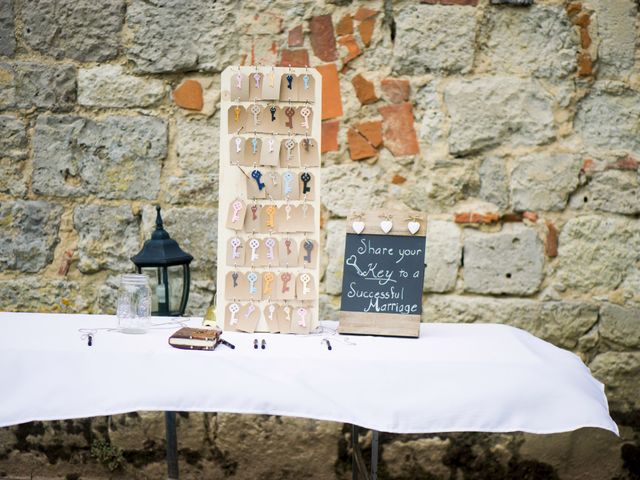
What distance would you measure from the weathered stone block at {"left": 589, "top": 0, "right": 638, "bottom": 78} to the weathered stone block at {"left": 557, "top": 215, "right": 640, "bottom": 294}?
0.60 meters

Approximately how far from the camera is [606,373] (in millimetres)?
2904

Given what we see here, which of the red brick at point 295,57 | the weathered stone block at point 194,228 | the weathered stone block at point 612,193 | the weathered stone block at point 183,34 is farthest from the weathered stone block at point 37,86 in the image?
the weathered stone block at point 612,193

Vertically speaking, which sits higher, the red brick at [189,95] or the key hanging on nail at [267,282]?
the red brick at [189,95]

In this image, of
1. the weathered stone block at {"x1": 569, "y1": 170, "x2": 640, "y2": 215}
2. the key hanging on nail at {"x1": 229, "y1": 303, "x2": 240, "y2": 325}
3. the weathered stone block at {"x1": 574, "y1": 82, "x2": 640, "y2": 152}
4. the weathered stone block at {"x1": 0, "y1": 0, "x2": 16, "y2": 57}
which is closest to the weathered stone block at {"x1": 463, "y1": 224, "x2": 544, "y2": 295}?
the weathered stone block at {"x1": 569, "y1": 170, "x2": 640, "y2": 215}

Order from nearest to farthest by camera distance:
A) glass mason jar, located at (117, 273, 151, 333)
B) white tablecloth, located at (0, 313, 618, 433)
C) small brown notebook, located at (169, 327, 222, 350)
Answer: white tablecloth, located at (0, 313, 618, 433)
small brown notebook, located at (169, 327, 222, 350)
glass mason jar, located at (117, 273, 151, 333)

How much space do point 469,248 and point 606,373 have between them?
769 mm

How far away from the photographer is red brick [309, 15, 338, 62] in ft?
9.33

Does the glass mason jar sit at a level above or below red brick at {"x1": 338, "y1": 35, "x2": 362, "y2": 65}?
below

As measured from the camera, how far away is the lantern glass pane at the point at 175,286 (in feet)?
6.89

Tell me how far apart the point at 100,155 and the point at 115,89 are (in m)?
0.28

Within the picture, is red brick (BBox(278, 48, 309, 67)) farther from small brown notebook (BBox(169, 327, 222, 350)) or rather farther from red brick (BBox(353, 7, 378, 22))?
small brown notebook (BBox(169, 327, 222, 350))

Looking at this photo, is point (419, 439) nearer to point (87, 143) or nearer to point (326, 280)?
point (326, 280)

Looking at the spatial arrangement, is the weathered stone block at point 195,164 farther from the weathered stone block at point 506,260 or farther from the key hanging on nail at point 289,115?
the weathered stone block at point 506,260

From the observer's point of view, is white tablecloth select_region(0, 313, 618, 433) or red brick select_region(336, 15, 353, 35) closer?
white tablecloth select_region(0, 313, 618, 433)
